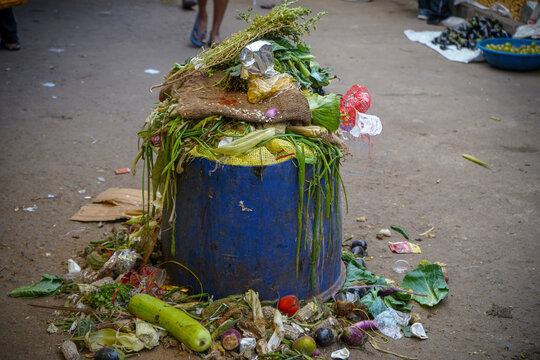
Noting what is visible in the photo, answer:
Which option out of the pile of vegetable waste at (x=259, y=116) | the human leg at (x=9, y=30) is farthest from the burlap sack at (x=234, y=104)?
the human leg at (x=9, y=30)

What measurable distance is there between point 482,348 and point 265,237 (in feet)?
3.96

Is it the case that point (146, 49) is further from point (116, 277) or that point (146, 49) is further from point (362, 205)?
point (116, 277)

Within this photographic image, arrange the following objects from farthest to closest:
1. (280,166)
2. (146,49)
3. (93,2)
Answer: (93,2) → (146,49) → (280,166)

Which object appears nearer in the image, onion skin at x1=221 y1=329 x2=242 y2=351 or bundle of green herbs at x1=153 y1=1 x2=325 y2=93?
onion skin at x1=221 y1=329 x2=242 y2=351

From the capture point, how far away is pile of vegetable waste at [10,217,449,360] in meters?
2.51

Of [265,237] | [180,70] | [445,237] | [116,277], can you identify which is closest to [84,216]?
[116,277]

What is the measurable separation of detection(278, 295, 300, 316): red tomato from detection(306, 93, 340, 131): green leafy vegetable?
0.85 meters

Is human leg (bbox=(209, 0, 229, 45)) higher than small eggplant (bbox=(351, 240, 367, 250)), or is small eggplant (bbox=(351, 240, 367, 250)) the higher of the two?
human leg (bbox=(209, 0, 229, 45))

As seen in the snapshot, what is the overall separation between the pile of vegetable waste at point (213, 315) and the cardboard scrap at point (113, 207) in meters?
0.61

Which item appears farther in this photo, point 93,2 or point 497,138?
point 93,2

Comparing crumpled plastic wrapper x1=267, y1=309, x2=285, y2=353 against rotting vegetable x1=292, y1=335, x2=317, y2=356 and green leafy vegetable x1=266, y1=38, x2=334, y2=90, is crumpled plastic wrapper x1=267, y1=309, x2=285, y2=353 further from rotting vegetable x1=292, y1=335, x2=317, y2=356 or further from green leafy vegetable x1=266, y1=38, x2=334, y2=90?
green leafy vegetable x1=266, y1=38, x2=334, y2=90

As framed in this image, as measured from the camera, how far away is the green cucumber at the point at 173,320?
8.04 feet

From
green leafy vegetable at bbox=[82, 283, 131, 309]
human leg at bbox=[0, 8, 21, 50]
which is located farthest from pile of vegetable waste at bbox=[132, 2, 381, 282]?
human leg at bbox=[0, 8, 21, 50]

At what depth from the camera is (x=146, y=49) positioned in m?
7.62
